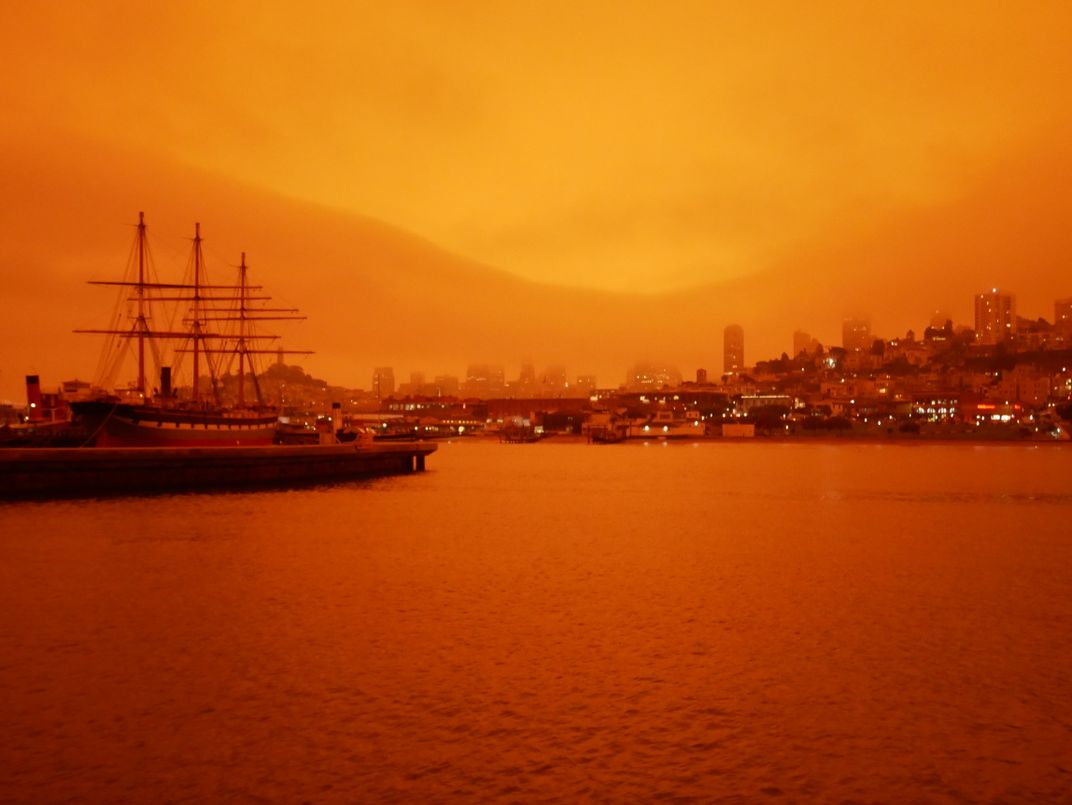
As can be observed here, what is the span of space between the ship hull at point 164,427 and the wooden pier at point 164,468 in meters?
4.59

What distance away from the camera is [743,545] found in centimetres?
2747

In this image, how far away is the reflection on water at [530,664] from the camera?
9.83 m

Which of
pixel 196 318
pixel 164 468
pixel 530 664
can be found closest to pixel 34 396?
Result: pixel 196 318

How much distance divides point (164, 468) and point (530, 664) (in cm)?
3311

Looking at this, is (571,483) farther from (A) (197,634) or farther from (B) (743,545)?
(A) (197,634)

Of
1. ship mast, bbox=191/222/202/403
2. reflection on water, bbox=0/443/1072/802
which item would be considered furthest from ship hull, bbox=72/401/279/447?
reflection on water, bbox=0/443/1072/802

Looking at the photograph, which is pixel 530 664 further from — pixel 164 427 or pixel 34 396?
pixel 34 396

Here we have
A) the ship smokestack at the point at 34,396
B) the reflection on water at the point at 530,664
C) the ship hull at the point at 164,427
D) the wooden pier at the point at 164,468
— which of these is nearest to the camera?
the reflection on water at the point at 530,664

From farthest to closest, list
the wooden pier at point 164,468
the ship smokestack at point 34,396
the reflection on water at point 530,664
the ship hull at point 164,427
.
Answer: the ship smokestack at point 34,396 → the ship hull at point 164,427 → the wooden pier at point 164,468 → the reflection on water at point 530,664

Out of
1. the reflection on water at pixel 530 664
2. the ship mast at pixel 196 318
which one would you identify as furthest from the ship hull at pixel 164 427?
the reflection on water at pixel 530 664

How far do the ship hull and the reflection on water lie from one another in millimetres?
22072

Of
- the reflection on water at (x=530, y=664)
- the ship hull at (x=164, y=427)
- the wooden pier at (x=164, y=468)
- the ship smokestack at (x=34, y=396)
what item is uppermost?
the ship smokestack at (x=34, y=396)

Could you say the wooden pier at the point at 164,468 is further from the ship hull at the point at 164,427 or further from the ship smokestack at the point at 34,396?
the ship smokestack at the point at 34,396

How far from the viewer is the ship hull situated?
2000 inches
